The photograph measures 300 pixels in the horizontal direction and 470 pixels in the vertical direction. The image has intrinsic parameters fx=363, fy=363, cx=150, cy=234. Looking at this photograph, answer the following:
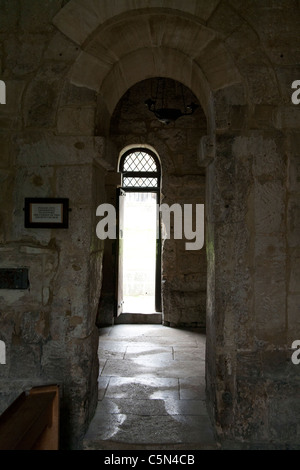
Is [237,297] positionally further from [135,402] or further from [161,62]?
[161,62]

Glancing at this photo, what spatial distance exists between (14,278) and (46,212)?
0.49 m

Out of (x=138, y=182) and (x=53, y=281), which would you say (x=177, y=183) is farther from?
(x=53, y=281)

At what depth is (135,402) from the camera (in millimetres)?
2900

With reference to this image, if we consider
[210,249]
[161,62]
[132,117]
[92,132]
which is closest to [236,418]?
[210,249]

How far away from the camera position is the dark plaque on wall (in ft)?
8.02

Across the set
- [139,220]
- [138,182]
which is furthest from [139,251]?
[138,182]

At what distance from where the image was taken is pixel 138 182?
19.1 ft

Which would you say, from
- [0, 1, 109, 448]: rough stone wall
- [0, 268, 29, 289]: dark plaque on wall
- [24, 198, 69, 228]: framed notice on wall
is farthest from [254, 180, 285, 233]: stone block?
[0, 268, 29, 289]: dark plaque on wall

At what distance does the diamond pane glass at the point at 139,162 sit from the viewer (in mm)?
5754

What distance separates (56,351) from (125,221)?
376cm

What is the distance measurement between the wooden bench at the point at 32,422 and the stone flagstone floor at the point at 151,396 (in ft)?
1.59

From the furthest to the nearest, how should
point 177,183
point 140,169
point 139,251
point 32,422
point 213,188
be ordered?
point 139,251 → point 140,169 → point 177,183 → point 213,188 → point 32,422

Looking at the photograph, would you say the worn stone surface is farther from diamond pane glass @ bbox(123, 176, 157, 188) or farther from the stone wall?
diamond pane glass @ bbox(123, 176, 157, 188)

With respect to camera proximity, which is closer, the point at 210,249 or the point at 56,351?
the point at 56,351
